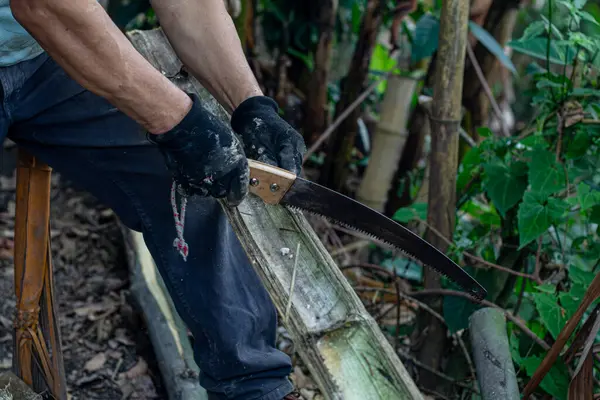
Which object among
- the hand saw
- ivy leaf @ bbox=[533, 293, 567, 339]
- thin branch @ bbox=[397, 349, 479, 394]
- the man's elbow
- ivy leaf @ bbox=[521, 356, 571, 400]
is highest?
the man's elbow

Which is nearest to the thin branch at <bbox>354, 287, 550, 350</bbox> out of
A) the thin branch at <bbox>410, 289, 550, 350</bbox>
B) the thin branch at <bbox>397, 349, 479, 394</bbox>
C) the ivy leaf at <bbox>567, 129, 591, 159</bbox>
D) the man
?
the thin branch at <bbox>410, 289, 550, 350</bbox>

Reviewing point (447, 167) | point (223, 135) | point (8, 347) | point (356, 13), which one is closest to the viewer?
point (223, 135)

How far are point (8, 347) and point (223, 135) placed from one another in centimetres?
162

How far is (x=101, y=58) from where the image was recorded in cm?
161

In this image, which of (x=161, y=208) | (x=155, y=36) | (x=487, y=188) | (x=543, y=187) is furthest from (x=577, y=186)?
(x=155, y=36)

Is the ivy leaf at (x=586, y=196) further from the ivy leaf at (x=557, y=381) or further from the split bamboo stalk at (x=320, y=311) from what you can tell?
the split bamboo stalk at (x=320, y=311)

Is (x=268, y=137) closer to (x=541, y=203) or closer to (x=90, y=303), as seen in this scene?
(x=541, y=203)

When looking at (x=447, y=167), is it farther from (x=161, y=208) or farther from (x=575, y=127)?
(x=161, y=208)

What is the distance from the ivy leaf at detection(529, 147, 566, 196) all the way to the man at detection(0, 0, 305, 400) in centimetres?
77

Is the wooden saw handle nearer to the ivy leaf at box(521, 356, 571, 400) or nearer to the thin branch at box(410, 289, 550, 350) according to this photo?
the thin branch at box(410, 289, 550, 350)

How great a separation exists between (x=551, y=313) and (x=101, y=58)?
55.8 inches

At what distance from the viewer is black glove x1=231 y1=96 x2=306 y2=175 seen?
6.16 ft

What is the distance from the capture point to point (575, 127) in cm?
220

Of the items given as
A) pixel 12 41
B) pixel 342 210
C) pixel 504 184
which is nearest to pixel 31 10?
pixel 12 41
